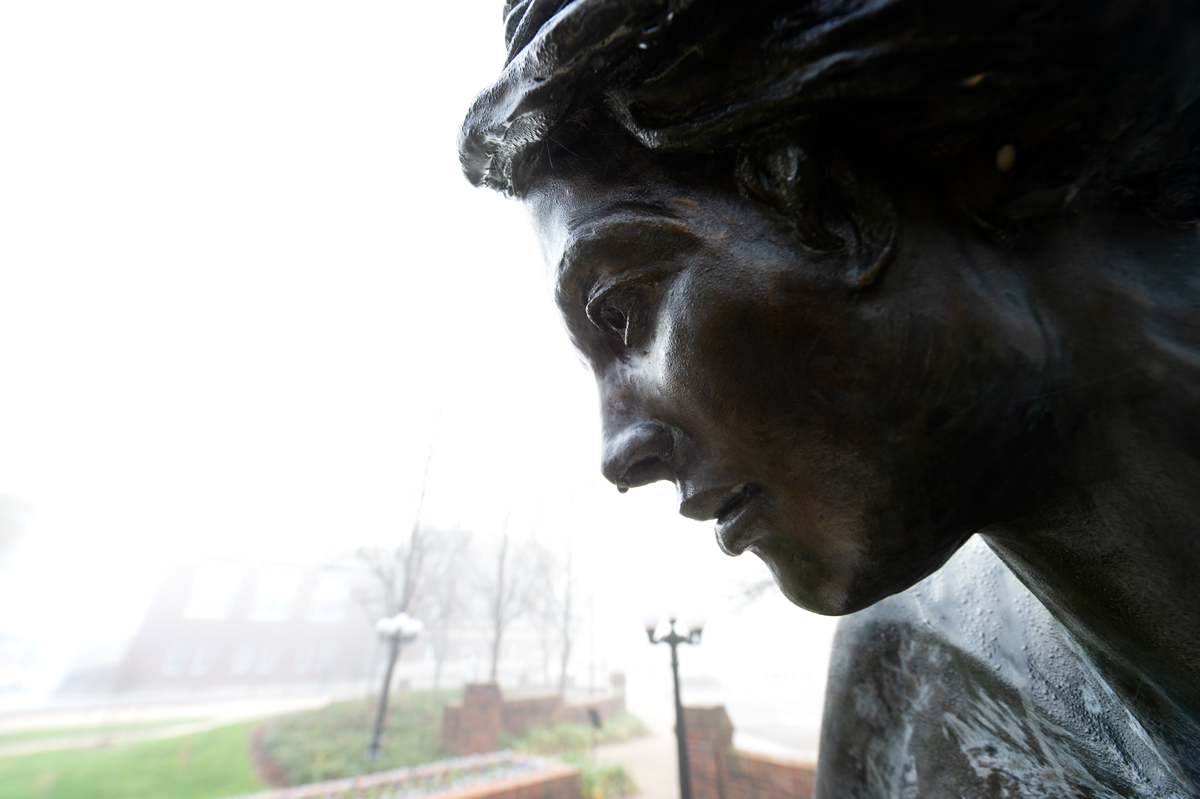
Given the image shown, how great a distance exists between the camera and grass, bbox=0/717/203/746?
650 inches

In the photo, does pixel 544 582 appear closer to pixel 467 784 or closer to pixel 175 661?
pixel 467 784

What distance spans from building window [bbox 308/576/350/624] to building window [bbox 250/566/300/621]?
3.82 ft

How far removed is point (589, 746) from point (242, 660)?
27.0 meters

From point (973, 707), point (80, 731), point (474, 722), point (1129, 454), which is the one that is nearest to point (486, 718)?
point (474, 722)

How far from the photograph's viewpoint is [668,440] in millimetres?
921

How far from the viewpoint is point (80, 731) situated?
57.7 feet

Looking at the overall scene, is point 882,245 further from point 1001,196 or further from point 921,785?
point 921,785

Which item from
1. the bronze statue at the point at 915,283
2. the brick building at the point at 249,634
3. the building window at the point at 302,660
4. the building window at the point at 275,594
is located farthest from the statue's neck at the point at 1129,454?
the building window at the point at 302,660

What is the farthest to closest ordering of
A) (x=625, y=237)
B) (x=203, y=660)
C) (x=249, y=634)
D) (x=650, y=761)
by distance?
(x=249, y=634)
(x=203, y=660)
(x=650, y=761)
(x=625, y=237)

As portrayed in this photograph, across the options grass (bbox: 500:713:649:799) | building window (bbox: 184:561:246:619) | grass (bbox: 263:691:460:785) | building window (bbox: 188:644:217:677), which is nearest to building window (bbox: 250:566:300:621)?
building window (bbox: 184:561:246:619)

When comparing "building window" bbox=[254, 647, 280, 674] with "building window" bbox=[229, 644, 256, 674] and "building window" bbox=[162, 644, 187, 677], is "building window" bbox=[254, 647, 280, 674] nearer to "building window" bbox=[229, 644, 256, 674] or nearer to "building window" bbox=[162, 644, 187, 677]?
"building window" bbox=[229, 644, 256, 674]

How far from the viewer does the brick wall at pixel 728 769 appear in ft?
24.3

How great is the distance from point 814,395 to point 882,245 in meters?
0.21

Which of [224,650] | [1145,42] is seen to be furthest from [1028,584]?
[224,650]
